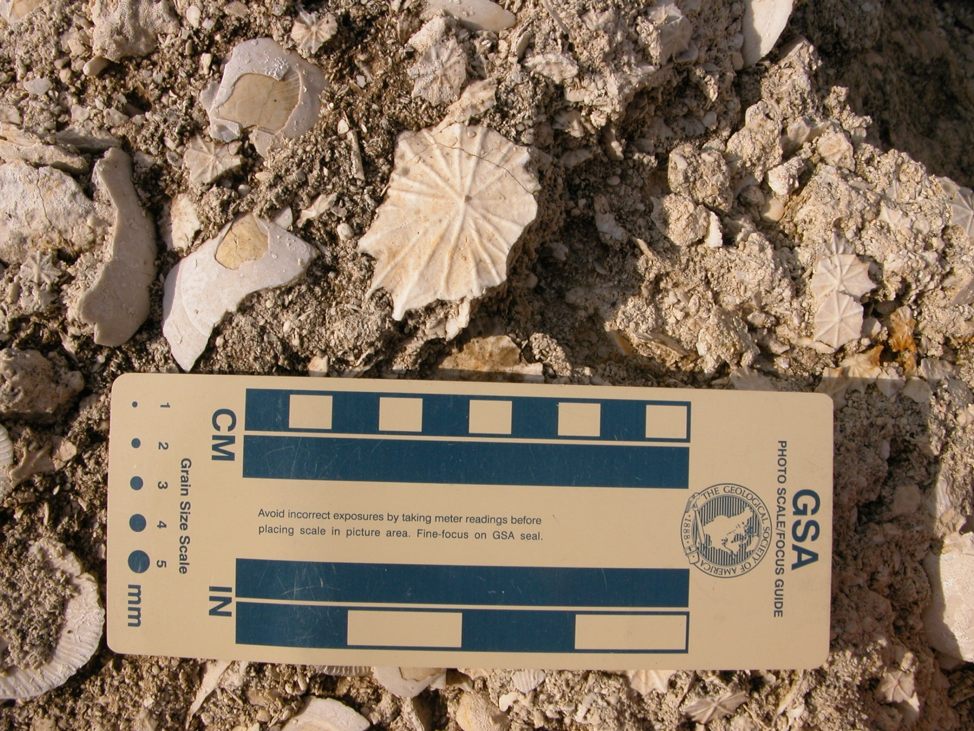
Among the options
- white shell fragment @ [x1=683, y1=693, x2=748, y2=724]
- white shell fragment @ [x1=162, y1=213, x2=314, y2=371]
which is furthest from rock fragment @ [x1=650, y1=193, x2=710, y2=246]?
white shell fragment @ [x1=683, y1=693, x2=748, y2=724]

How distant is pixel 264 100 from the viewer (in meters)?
1.76

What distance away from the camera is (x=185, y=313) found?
A: 172cm

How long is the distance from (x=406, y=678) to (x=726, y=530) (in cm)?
103

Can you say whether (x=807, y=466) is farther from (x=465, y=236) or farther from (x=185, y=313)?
(x=185, y=313)

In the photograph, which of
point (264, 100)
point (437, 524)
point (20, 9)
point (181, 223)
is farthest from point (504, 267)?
point (20, 9)

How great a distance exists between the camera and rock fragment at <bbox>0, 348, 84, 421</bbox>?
5.61ft

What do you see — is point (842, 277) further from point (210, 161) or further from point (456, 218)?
point (210, 161)

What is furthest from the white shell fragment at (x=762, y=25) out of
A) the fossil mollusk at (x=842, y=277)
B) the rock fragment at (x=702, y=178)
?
the fossil mollusk at (x=842, y=277)

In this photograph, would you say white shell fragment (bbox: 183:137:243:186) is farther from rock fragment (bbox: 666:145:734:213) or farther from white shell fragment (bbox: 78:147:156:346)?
rock fragment (bbox: 666:145:734:213)

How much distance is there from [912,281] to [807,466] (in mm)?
704

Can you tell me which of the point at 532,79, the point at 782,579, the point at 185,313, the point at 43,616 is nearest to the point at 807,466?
the point at 782,579

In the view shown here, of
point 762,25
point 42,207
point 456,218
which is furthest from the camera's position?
point 762,25

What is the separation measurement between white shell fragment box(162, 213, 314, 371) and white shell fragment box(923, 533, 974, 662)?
6.98 feet

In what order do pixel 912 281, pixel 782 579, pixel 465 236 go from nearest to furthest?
1. pixel 465 236
2. pixel 782 579
3. pixel 912 281
